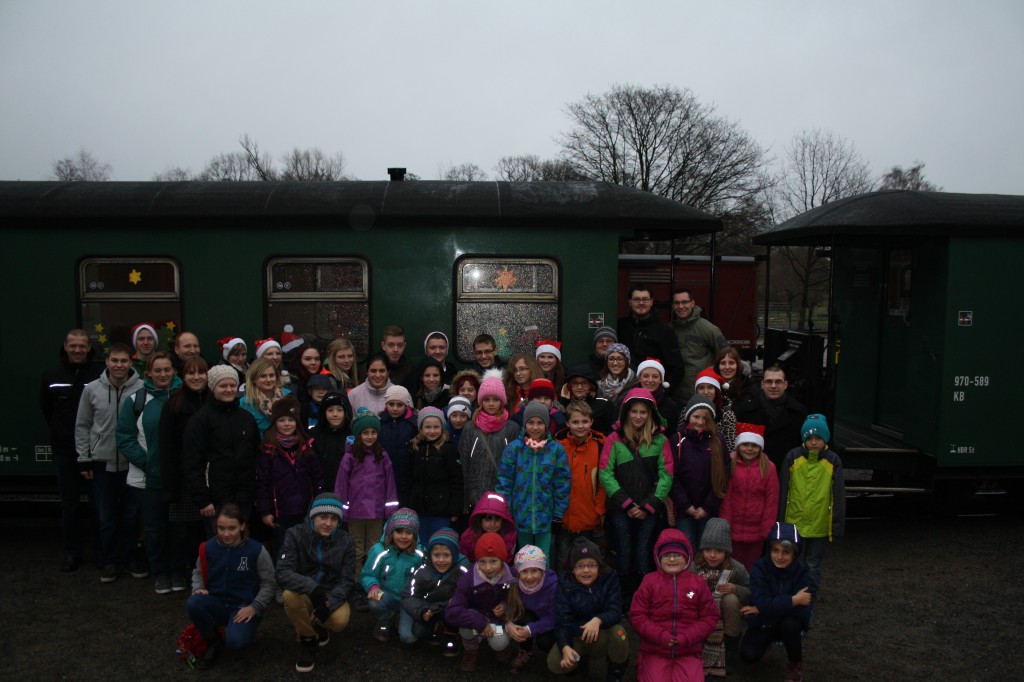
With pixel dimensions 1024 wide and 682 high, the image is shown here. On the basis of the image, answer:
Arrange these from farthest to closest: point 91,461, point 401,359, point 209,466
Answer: point 401,359
point 91,461
point 209,466

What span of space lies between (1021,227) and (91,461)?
7.86 m

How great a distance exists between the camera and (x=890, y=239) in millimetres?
7098

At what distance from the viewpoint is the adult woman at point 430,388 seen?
540cm

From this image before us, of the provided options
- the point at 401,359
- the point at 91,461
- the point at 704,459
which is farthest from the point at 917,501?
the point at 91,461

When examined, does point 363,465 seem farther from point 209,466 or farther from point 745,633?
point 745,633

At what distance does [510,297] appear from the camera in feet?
20.1

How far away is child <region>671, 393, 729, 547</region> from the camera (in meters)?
4.76

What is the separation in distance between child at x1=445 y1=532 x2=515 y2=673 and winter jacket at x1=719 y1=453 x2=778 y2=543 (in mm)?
1597

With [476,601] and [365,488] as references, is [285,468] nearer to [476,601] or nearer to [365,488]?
[365,488]

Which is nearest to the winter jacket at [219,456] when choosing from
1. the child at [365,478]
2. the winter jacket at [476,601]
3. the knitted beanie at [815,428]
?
the child at [365,478]

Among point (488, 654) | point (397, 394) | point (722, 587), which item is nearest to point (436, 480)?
point (397, 394)

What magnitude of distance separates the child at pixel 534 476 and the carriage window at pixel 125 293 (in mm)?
3367

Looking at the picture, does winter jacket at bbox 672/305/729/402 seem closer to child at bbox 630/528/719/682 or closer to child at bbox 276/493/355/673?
child at bbox 630/528/719/682

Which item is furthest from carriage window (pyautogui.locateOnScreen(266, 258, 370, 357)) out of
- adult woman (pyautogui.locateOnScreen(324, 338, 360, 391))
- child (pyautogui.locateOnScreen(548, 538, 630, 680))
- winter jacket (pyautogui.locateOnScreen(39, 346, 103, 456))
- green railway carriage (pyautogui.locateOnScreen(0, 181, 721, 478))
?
child (pyautogui.locateOnScreen(548, 538, 630, 680))
